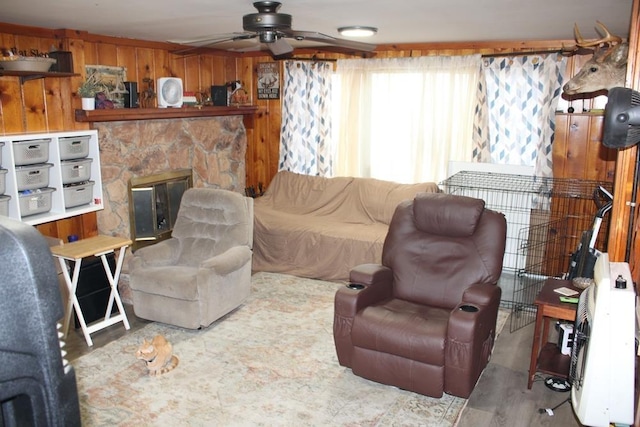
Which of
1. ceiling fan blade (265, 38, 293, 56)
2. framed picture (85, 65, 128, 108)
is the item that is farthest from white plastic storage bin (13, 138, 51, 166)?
ceiling fan blade (265, 38, 293, 56)

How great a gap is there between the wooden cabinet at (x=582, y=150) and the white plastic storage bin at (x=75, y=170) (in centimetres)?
406

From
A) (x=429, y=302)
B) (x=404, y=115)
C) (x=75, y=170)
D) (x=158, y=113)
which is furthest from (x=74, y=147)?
(x=404, y=115)

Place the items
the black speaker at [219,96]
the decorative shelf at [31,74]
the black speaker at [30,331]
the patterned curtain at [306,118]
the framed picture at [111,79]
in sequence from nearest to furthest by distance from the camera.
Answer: the black speaker at [30,331] < the decorative shelf at [31,74] < the framed picture at [111,79] < the black speaker at [219,96] < the patterned curtain at [306,118]

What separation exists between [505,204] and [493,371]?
206 cm

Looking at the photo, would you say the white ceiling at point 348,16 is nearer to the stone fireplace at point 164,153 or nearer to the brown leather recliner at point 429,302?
the stone fireplace at point 164,153

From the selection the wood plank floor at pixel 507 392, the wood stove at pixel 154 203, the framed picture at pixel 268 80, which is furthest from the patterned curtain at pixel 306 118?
the wood plank floor at pixel 507 392

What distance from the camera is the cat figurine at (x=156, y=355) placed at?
3260mm

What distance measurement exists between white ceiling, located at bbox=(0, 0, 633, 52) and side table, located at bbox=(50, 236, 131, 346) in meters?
1.55

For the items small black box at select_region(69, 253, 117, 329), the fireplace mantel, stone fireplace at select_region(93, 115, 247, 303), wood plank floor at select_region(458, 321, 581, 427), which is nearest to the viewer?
wood plank floor at select_region(458, 321, 581, 427)

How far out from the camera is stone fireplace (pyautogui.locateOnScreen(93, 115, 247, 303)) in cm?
464

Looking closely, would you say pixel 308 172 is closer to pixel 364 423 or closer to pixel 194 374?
pixel 194 374

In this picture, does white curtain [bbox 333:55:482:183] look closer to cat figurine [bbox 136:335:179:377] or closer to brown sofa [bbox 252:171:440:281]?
brown sofa [bbox 252:171:440:281]

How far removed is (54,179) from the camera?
4105mm

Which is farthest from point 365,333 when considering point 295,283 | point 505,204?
point 505,204
